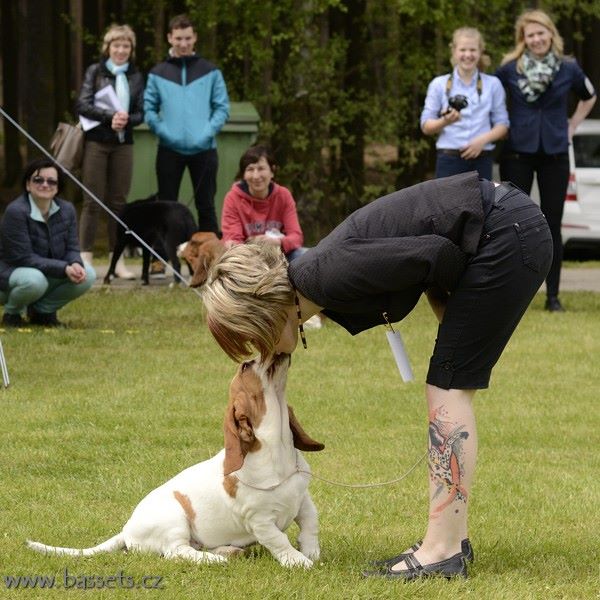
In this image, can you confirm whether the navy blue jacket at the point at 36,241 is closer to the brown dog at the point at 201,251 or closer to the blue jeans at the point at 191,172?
the brown dog at the point at 201,251

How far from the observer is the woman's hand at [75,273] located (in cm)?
969

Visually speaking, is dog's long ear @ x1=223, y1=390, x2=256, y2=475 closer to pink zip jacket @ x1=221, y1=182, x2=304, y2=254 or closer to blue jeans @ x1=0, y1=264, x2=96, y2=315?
blue jeans @ x1=0, y1=264, x2=96, y2=315

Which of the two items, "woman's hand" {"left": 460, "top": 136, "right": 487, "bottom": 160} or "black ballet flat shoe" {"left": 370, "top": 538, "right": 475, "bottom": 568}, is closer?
"black ballet flat shoe" {"left": 370, "top": 538, "right": 475, "bottom": 568}

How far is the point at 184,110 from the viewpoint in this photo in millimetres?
12438

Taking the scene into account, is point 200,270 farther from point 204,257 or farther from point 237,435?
point 237,435

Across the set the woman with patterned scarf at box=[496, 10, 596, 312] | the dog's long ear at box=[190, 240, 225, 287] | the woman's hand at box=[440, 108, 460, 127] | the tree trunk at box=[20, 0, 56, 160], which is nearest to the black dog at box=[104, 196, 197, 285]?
the dog's long ear at box=[190, 240, 225, 287]

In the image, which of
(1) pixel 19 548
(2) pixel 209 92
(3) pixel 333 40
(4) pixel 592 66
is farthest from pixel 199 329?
(4) pixel 592 66

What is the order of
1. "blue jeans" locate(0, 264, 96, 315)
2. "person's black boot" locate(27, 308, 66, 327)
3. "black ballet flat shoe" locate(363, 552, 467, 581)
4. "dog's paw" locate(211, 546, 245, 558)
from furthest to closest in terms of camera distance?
"person's black boot" locate(27, 308, 66, 327) < "blue jeans" locate(0, 264, 96, 315) < "dog's paw" locate(211, 546, 245, 558) < "black ballet flat shoe" locate(363, 552, 467, 581)

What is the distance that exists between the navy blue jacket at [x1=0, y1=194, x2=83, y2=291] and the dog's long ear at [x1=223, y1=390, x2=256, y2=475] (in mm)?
5673

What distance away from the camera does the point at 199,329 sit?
10.3 metres

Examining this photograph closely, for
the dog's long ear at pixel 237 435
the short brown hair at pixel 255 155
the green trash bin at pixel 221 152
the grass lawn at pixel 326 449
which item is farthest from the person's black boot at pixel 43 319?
the dog's long ear at pixel 237 435

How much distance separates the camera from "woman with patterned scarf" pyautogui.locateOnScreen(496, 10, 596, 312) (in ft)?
35.5

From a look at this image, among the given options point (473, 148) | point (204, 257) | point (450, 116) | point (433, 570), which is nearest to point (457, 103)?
point (450, 116)

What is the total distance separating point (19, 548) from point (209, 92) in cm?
831
